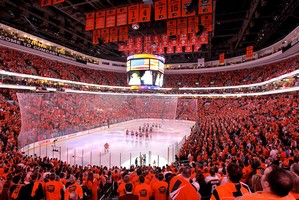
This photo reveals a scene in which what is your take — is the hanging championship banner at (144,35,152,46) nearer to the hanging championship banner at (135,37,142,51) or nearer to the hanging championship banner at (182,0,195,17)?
the hanging championship banner at (135,37,142,51)

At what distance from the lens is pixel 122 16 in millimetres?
13383

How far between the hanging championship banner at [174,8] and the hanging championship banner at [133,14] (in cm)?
216

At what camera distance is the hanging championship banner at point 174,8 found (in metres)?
12.0

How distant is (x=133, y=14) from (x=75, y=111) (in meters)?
13.1

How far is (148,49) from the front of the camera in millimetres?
21234

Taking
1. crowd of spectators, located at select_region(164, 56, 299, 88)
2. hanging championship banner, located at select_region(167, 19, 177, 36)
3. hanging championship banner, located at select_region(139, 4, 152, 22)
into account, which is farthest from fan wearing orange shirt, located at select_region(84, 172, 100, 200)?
crowd of spectators, located at select_region(164, 56, 299, 88)

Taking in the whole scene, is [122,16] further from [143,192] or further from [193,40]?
[143,192]

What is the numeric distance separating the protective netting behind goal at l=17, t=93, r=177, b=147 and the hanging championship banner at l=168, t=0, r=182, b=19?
10696 mm

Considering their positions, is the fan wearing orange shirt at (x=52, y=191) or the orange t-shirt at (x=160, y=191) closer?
the orange t-shirt at (x=160, y=191)

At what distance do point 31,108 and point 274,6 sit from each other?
21404mm

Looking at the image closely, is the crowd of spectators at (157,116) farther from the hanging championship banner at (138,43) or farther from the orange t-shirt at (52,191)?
the hanging championship banner at (138,43)

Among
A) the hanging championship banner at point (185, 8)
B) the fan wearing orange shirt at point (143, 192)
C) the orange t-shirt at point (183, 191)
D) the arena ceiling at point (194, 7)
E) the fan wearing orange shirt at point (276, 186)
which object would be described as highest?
the arena ceiling at point (194, 7)

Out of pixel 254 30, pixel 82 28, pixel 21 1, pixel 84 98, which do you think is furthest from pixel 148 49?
pixel 254 30

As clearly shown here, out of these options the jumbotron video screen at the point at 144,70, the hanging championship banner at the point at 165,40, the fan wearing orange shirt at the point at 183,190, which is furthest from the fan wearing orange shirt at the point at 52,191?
the hanging championship banner at the point at 165,40
